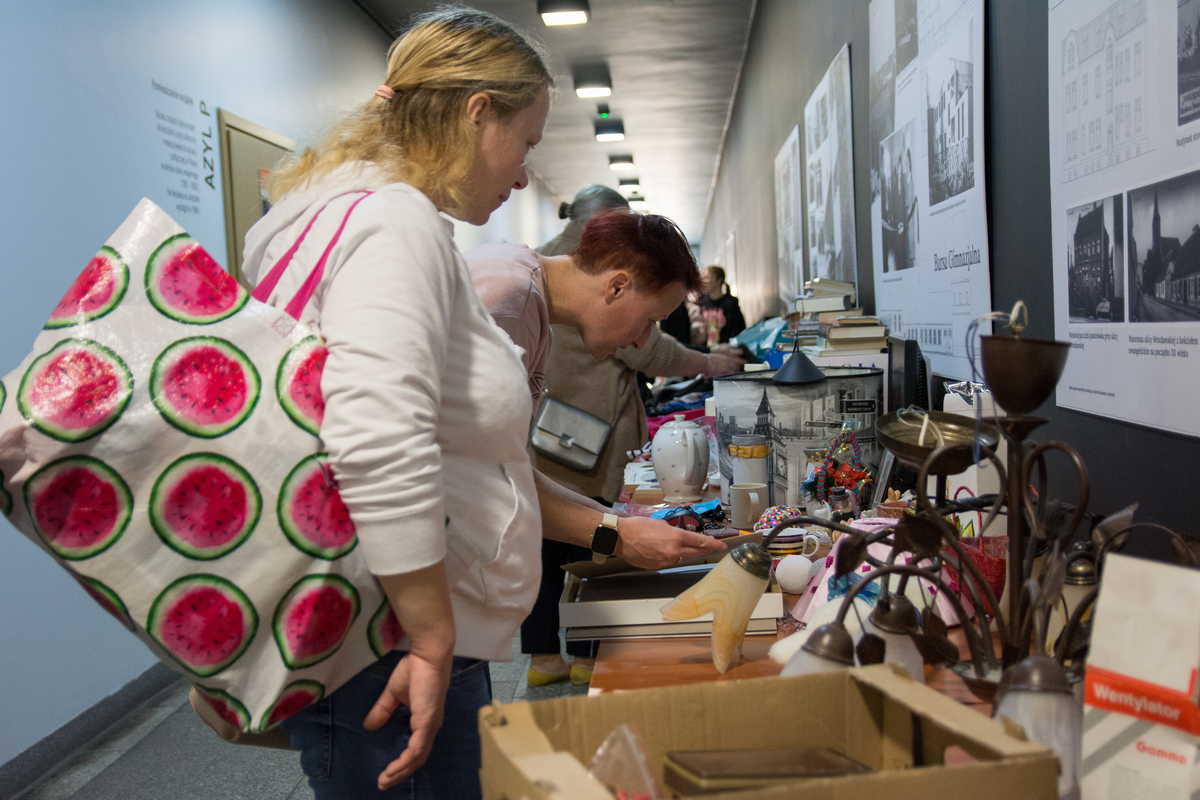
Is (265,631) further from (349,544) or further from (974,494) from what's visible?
(974,494)

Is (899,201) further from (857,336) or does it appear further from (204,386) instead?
(204,386)

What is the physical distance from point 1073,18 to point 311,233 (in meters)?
1.20

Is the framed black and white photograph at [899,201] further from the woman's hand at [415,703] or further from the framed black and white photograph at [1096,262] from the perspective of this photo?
the woman's hand at [415,703]

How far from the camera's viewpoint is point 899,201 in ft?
9.25

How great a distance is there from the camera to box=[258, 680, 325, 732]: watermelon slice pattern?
37.9 inches

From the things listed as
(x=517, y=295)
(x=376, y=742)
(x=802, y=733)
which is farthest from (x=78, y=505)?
(x=517, y=295)

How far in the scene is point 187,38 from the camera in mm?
4090

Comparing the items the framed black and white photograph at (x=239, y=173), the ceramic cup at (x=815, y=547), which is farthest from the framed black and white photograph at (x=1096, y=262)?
the framed black and white photograph at (x=239, y=173)

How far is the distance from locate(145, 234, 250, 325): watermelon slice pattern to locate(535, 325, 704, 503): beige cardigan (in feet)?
6.90

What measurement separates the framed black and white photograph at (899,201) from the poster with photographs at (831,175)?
0.55 metres

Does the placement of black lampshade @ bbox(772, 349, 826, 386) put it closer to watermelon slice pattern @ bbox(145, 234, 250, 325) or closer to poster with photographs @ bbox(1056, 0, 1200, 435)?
poster with photographs @ bbox(1056, 0, 1200, 435)

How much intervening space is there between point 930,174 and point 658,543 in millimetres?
1380

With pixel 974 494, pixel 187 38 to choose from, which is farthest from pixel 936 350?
pixel 187 38

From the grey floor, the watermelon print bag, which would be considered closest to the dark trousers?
the grey floor
